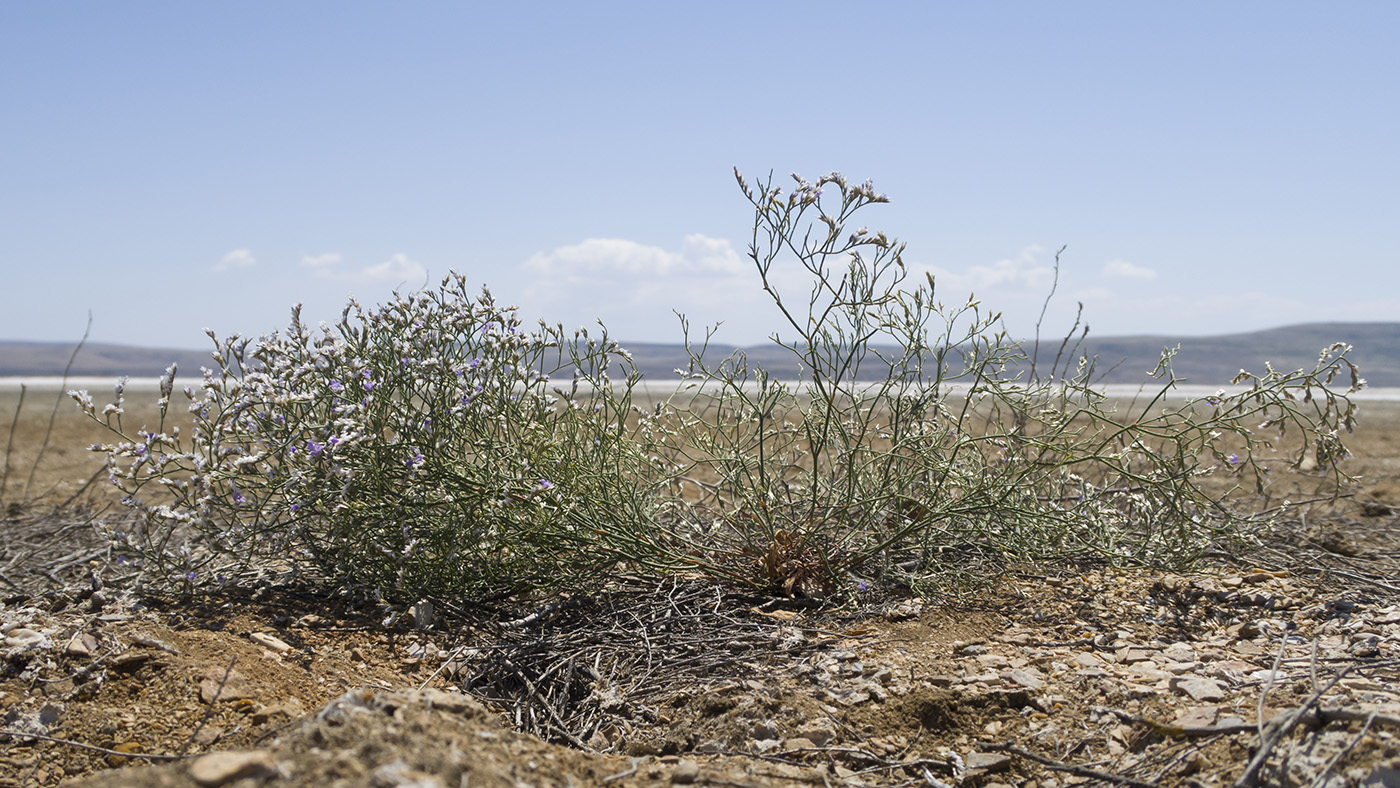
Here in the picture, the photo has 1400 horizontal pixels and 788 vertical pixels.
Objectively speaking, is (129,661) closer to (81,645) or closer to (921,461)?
(81,645)

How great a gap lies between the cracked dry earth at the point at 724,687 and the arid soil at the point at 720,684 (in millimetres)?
10

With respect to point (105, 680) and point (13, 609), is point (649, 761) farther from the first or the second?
point (13, 609)

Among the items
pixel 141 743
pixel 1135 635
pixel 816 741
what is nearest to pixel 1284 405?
pixel 1135 635

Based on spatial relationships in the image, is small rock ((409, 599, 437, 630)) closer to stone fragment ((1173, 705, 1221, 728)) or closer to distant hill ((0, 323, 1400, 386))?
stone fragment ((1173, 705, 1221, 728))

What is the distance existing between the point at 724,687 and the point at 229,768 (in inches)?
65.7

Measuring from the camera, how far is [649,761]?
8.59 ft

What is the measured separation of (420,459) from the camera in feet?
12.4

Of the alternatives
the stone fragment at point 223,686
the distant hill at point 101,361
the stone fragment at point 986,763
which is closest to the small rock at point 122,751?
the stone fragment at point 223,686

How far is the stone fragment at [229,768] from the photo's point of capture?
1795mm

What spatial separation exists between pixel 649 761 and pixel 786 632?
1.09m

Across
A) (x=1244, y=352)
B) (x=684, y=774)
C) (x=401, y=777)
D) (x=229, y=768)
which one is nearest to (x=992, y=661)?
(x=684, y=774)

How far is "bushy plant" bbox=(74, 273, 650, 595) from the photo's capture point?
3.78m

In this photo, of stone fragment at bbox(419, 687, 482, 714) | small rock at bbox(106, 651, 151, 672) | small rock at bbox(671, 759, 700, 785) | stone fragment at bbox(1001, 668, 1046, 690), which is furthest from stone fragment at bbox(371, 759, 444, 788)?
stone fragment at bbox(1001, 668, 1046, 690)

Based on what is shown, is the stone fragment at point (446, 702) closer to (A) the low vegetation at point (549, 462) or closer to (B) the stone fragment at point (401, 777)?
(B) the stone fragment at point (401, 777)
